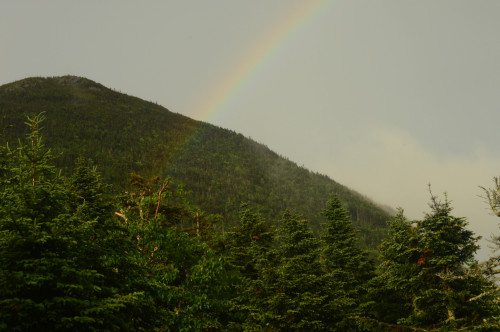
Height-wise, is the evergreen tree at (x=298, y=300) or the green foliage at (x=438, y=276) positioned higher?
the green foliage at (x=438, y=276)

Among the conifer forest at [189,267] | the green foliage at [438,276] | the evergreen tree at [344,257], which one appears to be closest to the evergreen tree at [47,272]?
the conifer forest at [189,267]

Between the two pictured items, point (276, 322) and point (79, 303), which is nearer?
point (79, 303)

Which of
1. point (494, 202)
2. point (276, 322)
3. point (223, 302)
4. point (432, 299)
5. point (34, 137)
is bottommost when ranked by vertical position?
point (276, 322)

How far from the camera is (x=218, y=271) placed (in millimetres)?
11984

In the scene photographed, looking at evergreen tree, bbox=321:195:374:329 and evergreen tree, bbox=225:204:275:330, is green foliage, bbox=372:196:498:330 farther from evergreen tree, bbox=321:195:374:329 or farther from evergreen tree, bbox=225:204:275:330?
evergreen tree, bbox=225:204:275:330

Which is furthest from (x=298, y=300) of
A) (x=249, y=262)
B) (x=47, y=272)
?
(x=47, y=272)

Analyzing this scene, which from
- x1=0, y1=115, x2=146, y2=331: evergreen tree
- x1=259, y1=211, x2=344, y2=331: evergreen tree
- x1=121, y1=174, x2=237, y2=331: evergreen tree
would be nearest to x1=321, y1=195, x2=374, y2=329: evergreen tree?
x1=259, y1=211, x2=344, y2=331: evergreen tree

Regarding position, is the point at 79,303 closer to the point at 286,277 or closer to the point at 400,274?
the point at 286,277

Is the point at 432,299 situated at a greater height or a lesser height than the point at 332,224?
lesser

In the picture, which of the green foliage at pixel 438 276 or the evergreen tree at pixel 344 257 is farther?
the evergreen tree at pixel 344 257

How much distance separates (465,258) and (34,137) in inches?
800

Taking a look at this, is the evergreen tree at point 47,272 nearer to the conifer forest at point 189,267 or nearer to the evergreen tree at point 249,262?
the conifer forest at point 189,267

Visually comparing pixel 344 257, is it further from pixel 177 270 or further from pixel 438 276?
pixel 177 270

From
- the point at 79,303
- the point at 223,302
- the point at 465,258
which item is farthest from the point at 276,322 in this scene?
the point at 79,303
